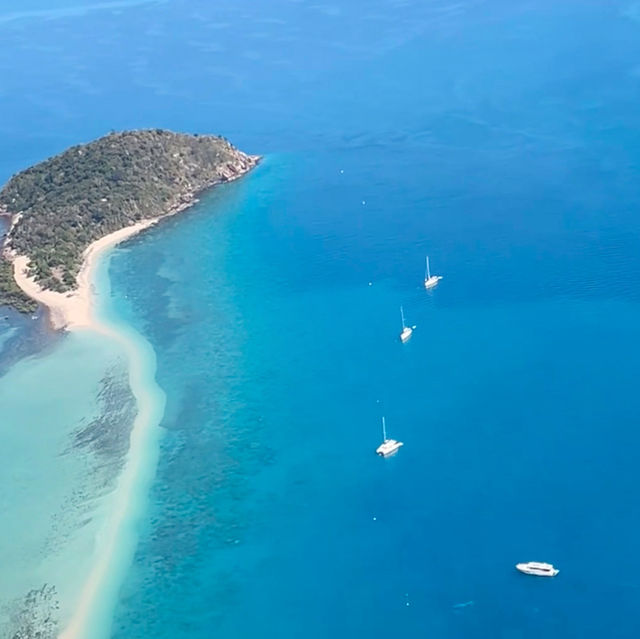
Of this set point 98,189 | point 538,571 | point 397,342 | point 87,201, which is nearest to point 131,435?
point 397,342

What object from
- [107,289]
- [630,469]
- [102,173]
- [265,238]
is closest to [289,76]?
[102,173]

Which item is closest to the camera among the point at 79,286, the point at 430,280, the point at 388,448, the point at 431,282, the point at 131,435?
the point at 388,448

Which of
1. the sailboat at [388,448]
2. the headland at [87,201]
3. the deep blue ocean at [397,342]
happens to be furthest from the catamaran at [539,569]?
the headland at [87,201]

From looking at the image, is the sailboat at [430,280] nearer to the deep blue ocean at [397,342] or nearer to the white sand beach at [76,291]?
the deep blue ocean at [397,342]

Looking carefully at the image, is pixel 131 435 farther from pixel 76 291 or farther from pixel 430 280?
pixel 430 280

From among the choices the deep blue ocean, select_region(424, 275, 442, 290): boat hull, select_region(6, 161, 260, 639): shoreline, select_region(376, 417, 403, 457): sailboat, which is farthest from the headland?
select_region(376, 417, 403, 457): sailboat

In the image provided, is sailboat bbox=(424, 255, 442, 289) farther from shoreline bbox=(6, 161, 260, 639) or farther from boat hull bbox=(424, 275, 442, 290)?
shoreline bbox=(6, 161, 260, 639)
